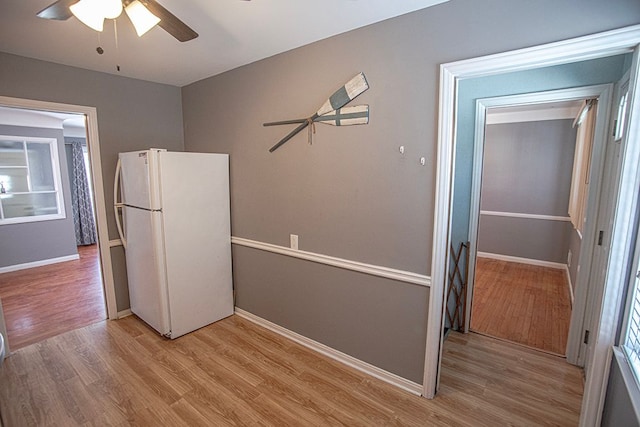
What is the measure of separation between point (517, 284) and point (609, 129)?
2.62 m

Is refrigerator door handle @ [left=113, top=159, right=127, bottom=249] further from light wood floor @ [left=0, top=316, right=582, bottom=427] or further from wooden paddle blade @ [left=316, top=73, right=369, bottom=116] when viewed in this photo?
wooden paddle blade @ [left=316, top=73, right=369, bottom=116]

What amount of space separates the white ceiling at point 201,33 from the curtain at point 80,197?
450 cm

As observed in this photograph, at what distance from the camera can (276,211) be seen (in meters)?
2.69

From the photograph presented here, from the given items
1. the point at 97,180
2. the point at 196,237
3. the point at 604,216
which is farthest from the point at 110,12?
the point at 604,216

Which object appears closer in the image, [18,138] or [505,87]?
[505,87]

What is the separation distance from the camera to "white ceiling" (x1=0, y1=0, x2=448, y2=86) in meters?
1.75

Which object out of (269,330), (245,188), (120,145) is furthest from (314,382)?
(120,145)

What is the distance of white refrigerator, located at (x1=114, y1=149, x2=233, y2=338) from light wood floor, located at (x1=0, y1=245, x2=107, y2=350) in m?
0.68

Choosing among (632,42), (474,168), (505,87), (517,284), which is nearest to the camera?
(632,42)

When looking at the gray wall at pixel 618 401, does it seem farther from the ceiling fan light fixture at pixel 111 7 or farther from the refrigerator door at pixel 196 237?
the refrigerator door at pixel 196 237

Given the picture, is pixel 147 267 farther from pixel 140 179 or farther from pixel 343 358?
pixel 343 358

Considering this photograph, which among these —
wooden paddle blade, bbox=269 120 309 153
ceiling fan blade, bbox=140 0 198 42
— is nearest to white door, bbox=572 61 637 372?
wooden paddle blade, bbox=269 120 309 153

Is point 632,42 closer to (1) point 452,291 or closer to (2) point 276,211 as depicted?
(1) point 452,291

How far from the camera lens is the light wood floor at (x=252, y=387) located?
1.86 metres
